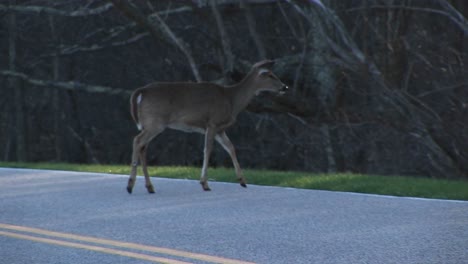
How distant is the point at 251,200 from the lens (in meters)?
12.3

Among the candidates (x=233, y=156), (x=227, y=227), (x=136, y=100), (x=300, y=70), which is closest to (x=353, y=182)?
(x=233, y=156)

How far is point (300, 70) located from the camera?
76.9 ft

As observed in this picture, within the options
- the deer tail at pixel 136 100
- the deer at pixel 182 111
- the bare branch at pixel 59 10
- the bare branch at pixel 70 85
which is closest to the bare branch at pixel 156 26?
the bare branch at pixel 59 10

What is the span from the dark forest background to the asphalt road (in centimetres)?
868

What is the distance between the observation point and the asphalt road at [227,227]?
8.11 m

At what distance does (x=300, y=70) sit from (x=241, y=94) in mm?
8636

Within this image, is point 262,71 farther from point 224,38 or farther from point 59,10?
point 59,10

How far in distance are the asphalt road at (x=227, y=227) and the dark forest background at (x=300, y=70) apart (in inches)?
342

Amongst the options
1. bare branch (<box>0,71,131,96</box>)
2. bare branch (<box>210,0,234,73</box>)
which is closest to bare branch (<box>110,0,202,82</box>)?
bare branch (<box>210,0,234,73</box>)

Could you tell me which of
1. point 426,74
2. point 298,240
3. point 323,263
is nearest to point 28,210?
point 298,240

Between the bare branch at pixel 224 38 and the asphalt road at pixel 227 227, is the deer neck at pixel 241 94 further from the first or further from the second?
the bare branch at pixel 224 38

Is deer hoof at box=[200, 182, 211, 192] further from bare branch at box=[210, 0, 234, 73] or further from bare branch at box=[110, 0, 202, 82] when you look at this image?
bare branch at box=[110, 0, 202, 82]

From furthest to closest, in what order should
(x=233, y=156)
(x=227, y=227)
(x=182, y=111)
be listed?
(x=182, y=111) < (x=233, y=156) < (x=227, y=227)

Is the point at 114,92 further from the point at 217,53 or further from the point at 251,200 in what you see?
the point at 251,200
